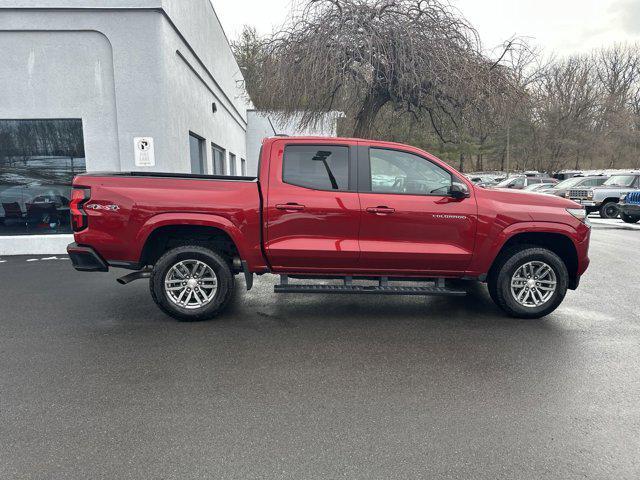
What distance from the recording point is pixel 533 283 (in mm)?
4590

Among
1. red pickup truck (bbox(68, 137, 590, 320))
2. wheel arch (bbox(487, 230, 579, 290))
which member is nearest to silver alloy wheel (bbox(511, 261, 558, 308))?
red pickup truck (bbox(68, 137, 590, 320))

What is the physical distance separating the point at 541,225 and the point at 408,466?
330 centimetres

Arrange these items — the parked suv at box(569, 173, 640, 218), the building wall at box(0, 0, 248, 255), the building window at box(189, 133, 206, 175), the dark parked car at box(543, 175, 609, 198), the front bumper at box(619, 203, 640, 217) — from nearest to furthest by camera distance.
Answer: the building wall at box(0, 0, 248, 255)
the building window at box(189, 133, 206, 175)
the front bumper at box(619, 203, 640, 217)
the parked suv at box(569, 173, 640, 218)
the dark parked car at box(543, 175, 609, 198)

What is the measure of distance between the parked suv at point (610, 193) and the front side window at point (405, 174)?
1508 cm

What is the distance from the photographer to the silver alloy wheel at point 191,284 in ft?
14.6

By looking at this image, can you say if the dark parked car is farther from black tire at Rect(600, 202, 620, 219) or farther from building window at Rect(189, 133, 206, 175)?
building window at Rect(189, 133, 206, 175)

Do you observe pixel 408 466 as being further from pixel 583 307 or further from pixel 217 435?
pixel 583 307

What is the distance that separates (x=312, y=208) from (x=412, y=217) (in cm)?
112

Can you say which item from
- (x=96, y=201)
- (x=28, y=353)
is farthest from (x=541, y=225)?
(x=28, y=353)

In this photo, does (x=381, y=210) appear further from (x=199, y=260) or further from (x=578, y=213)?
(x=578, y=213)

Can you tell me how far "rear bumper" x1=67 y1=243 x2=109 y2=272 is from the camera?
4.32m

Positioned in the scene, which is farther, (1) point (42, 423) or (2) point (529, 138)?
(2) point (529, 138)

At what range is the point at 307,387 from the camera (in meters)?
3.14

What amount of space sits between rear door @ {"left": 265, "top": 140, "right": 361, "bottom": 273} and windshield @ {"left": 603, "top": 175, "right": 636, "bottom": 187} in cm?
1675
